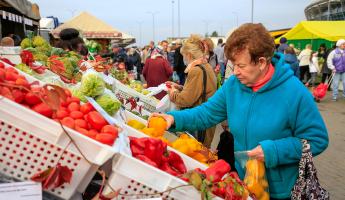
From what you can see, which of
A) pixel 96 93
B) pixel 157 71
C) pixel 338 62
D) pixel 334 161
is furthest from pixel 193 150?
pixel 338 62

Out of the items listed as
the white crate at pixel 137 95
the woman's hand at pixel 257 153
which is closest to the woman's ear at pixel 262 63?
the woman's hand at pixel 257 153

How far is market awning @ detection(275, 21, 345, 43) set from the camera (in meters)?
16.4

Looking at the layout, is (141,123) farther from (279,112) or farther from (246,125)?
(279,112)

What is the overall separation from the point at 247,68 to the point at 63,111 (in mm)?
1145

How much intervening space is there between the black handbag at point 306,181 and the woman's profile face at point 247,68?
49 cm

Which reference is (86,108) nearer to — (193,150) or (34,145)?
(34,145)

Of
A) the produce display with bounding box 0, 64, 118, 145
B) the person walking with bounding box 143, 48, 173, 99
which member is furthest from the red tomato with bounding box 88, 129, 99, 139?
the person walking with bounding box 143, 48, 173, 99

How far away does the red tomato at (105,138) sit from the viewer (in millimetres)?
1830

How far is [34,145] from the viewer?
5.78 feet

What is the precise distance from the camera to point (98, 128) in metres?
1.99

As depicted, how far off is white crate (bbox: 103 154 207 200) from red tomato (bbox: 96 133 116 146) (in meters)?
0.07

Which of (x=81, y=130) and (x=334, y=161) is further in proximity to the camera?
(x=334, y=161)

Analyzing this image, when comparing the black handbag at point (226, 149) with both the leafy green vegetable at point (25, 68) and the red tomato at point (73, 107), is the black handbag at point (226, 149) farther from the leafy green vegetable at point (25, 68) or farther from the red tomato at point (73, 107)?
the red tomato at point (73, 107)

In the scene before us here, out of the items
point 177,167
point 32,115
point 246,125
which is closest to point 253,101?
point 246,125
